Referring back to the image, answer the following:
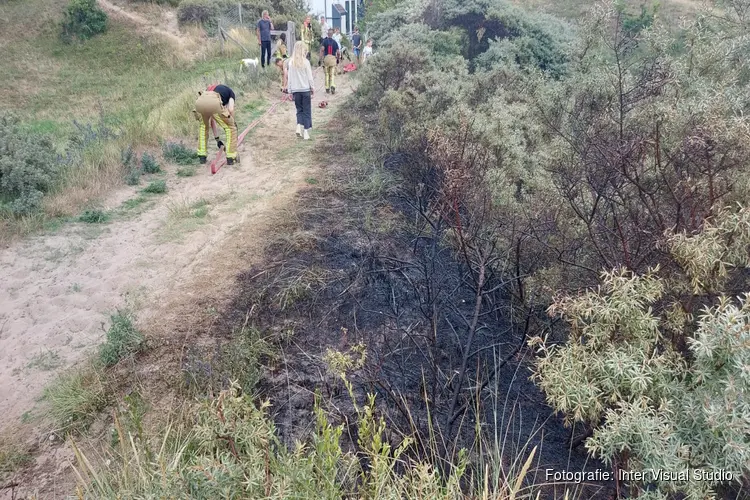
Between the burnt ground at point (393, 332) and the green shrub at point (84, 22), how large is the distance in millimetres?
22986

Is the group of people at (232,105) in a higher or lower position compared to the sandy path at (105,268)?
higher

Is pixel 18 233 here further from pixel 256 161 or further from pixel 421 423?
pixel 421 423

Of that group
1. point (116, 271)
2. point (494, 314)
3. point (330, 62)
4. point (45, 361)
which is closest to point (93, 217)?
point (116, 271)

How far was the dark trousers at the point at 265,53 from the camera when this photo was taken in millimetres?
14577

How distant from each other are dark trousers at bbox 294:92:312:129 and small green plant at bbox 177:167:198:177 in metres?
2.33

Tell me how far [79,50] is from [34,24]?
2.98 meters

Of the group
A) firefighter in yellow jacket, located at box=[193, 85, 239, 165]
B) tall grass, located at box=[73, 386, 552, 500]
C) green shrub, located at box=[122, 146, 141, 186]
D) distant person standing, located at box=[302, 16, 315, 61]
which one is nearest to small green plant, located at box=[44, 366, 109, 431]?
tall grass, located at box=[73, 386, 552, 500]

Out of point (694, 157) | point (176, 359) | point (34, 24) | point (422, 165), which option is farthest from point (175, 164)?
point (34, 24)

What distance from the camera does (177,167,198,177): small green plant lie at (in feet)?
23.8

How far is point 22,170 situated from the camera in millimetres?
5887

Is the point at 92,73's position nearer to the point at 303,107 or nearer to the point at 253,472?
the point at 303,107

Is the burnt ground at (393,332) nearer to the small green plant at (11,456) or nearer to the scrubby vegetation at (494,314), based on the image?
the scrubby vegetation at (494,314)

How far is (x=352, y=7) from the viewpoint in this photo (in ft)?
113

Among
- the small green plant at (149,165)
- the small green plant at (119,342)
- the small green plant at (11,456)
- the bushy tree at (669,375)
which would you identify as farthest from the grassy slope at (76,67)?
the bushy tree at (669,375)
